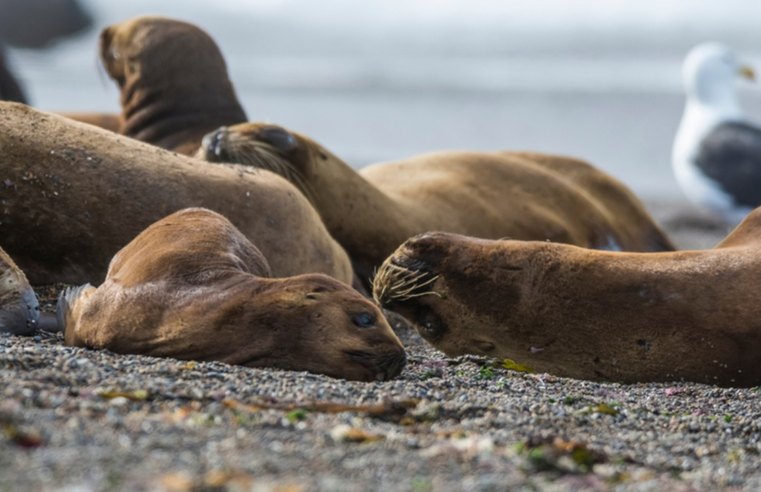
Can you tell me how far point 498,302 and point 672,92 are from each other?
1786 cm

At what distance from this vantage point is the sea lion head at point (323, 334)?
135 inches

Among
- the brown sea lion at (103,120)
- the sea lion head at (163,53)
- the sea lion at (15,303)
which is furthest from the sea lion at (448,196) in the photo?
the sea lion at (15,303)

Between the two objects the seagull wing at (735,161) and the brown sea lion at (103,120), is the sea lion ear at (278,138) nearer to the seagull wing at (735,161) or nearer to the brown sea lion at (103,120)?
the brown sea lion at (103,120)

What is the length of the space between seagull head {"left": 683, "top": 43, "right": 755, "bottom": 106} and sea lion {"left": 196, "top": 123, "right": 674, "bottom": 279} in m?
4.15

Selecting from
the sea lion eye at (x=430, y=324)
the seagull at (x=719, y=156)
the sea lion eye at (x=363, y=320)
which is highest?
the sea lion eye at (x=363, y=320)

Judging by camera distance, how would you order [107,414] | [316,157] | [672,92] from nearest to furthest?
[107,414] → [316,157] → [672,92]

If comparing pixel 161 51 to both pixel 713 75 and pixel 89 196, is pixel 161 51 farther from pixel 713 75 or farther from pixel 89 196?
pixel 713 75

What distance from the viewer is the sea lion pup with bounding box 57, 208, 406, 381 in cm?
343

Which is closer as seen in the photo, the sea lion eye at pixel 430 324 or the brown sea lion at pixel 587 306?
the brown sea lion at pixel 587 306

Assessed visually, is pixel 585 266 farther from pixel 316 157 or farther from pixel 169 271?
pixel 316 157

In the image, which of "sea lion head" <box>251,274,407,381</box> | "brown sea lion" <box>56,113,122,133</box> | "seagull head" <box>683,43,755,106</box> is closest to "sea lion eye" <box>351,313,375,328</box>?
"sea lion head" <box>251,274,407,381</box>

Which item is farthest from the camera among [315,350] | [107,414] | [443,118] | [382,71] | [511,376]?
[382,71]

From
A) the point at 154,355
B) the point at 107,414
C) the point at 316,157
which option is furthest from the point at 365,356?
the point at 316,157

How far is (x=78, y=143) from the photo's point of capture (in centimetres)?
475
